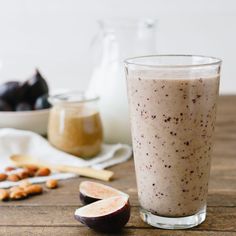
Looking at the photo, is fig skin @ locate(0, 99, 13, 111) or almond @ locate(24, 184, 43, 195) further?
fig skin @ locate(0, 99, 13, 111)

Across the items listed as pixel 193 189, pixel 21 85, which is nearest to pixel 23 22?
pixel 21 85

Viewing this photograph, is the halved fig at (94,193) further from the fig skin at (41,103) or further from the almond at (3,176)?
the fig skin at (41,103)

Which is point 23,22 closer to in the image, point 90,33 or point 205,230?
point 90,33

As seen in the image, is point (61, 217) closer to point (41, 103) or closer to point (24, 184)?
point (24, 184)

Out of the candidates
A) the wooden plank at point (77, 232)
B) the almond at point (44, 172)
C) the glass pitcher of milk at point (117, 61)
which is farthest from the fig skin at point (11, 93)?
the wooden plank at point (77, 232)

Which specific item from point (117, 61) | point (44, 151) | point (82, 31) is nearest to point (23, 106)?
point (44, 151)

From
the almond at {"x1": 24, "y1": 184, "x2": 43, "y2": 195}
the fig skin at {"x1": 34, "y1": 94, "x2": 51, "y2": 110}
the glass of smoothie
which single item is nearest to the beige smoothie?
the glass of smoothie

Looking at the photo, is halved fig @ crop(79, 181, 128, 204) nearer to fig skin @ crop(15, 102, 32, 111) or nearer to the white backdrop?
Answer: fig skin @ crop(15, 102, 32, 111)
